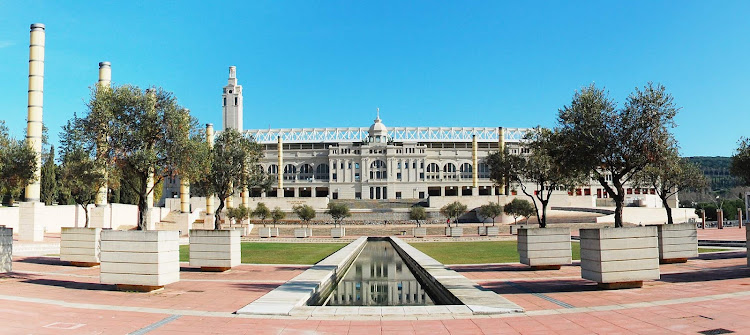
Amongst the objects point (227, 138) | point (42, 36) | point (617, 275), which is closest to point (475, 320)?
point (617, 275)

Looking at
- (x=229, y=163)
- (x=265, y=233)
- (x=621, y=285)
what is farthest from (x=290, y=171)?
(x=621, y=285)

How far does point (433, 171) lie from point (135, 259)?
104456 millimetres

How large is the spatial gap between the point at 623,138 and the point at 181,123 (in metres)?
12.9

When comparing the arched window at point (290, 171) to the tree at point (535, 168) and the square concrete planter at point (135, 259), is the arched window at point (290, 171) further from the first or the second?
the square concrete planter at point (135, 259)

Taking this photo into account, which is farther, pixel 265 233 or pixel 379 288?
pixel 265 233

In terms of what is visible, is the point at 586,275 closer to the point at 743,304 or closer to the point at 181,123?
the point at 743,304

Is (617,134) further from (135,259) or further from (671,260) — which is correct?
(135,259)

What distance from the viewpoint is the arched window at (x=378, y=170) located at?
11106cm

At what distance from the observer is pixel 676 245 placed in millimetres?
17609

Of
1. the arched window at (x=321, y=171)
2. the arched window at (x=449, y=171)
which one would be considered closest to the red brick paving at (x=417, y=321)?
the arched window at (x=321, y=171)

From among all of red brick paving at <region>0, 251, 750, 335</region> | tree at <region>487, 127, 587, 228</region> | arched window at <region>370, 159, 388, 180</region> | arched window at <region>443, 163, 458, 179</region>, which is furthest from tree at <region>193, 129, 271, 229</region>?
arched window at <region>443, 163, 458, 179</region>

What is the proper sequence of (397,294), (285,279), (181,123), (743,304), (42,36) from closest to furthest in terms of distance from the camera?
(743,304), (397,294), (285,279), (181,123), (42,36)

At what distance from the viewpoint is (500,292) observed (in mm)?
12172

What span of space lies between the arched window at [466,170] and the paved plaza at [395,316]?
329 ft
